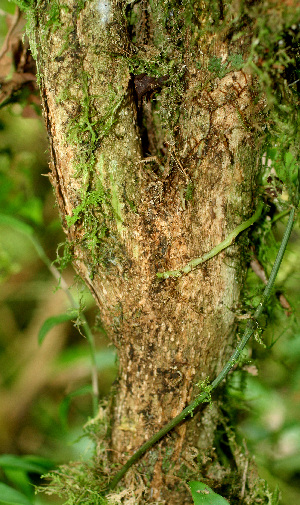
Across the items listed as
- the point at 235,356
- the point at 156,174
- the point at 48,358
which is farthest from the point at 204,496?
the point at 48,358

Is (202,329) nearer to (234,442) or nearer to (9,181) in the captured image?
(234,442)

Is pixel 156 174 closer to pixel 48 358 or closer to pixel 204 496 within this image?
pixel 204 496

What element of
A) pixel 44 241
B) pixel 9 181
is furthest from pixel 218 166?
pixel 44 241

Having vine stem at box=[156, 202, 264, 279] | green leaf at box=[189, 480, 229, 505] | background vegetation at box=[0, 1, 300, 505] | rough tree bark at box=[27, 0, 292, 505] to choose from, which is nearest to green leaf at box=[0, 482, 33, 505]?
background vegetation at box=[0, 1, 300, 505]

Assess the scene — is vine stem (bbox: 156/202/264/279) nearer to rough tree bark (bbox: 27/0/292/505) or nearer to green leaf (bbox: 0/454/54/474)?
rough tree bark (bbox: 27/0/292/505)

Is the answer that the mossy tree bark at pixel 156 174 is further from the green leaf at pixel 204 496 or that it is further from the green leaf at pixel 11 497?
the green leaf at pixel 11 497

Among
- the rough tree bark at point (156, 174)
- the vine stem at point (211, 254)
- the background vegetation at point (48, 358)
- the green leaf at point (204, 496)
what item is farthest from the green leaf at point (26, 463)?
the vine stem at point (211, 254)
